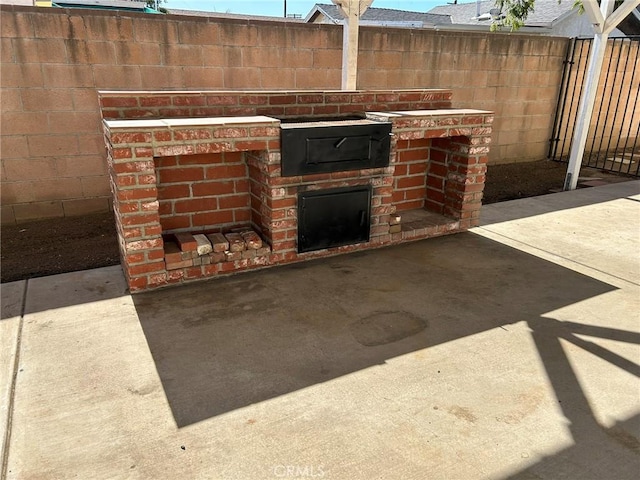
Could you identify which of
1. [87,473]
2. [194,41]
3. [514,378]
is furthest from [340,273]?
[194,41]

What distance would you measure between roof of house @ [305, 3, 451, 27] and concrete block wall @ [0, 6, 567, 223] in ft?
32.2

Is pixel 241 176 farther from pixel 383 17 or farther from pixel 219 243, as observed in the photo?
pixel 383 17

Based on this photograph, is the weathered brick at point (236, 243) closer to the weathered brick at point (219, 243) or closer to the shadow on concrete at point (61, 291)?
the weathered brick at point (219, 243)

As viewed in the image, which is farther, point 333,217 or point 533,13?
point 533,13

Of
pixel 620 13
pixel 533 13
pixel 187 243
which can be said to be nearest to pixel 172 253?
pixel 187 243

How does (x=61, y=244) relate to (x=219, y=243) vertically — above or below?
below

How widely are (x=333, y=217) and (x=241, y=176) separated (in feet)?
2.70

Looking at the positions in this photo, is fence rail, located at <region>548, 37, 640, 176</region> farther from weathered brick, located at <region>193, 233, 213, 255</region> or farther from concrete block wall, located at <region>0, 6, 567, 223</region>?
weathered brick, located at <region>193, 233, 213, 255</region>

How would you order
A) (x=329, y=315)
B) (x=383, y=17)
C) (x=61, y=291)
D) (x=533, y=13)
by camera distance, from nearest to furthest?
(x=329, y=315)
(x=61, y=291)
(x=533, y=13)
(x=383, y=17)

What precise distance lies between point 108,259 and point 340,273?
6.65 ft

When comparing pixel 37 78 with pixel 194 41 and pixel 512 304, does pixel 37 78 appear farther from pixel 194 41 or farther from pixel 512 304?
pixel 512 304

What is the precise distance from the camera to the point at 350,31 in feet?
14.6

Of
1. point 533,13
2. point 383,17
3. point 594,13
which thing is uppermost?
point 533,13

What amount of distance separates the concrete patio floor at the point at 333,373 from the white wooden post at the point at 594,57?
2802 mm
